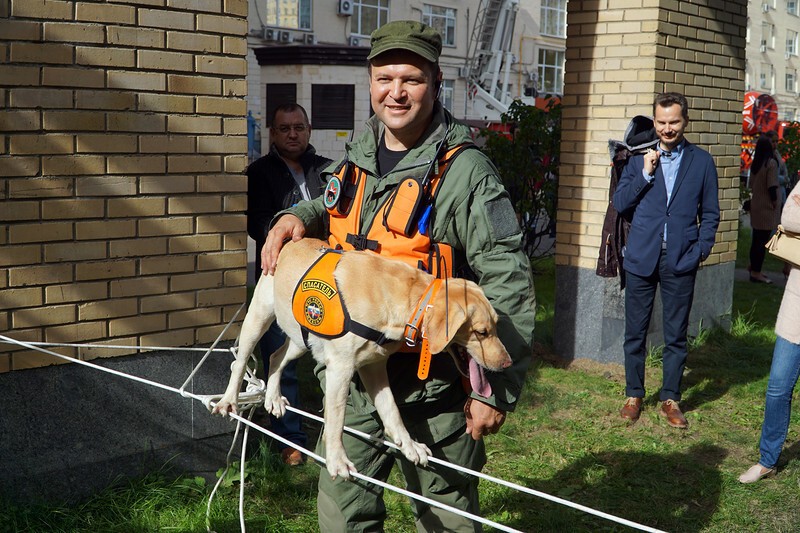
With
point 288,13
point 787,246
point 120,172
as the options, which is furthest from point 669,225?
point 288,13

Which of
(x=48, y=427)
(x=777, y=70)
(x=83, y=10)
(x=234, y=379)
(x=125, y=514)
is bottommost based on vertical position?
(x=125, y=514)

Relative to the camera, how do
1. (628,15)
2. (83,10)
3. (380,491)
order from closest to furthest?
(380,491) → (83,10) → (628,15)

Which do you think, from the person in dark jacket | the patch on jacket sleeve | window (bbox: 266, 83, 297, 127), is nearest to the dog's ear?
the patch on jacket sleeve

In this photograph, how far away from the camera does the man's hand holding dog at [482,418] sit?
2.56m

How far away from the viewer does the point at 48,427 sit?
156 inches

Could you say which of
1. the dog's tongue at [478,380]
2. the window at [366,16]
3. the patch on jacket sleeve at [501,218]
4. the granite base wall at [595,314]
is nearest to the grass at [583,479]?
the granite base wall at [595,314]

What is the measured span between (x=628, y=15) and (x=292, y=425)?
4555 millimetres

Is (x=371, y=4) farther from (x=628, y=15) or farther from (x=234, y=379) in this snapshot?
(x=234, y=379)

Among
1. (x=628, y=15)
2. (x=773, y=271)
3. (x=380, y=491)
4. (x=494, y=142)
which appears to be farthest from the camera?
(x=773, y=271)

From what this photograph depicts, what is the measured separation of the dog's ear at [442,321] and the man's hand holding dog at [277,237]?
68 cm

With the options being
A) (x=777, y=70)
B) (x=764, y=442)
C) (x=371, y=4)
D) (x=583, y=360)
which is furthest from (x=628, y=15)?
(x=777, y=70)

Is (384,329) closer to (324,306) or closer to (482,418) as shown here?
(324,306)

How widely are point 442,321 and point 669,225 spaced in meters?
3.70

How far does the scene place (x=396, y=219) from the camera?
2574 millimetres
